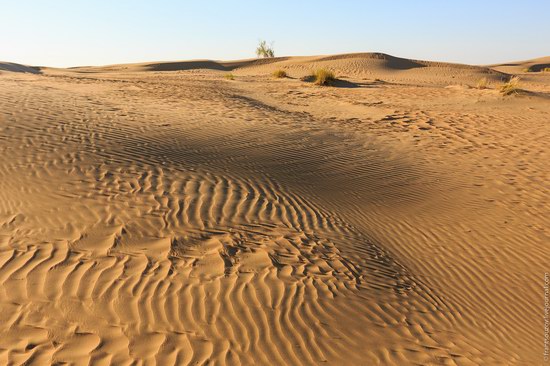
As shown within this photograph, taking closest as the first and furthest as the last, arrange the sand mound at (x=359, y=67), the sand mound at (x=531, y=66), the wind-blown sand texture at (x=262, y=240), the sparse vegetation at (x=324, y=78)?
the wind-blown sand texture at (x=262, y=240)
the sparse vegetation at (x=324, y=78)
the sand mound at (x=359, y=67)
the sand mound at (x=531, y=66)

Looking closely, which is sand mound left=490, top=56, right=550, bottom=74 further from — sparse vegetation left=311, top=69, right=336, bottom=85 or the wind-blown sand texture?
the wind-blown sand texture

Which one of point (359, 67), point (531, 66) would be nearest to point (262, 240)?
point (359, 67)

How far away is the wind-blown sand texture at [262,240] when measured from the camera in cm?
440

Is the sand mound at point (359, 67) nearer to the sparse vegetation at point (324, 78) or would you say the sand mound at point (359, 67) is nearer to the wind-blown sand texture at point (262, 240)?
the sparse vegetation at point (324, 78)

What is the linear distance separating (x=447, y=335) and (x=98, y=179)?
5.49 m

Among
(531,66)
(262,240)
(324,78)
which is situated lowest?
(531,66)

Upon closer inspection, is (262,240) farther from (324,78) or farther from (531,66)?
(531,66)

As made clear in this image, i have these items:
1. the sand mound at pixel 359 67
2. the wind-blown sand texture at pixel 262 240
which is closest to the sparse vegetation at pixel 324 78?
the sand mound at pixel 359 67

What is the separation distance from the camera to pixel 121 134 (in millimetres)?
10367

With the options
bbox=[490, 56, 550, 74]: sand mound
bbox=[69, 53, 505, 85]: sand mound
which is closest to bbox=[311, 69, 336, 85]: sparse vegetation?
bbox=[69, 53, 505, 85]: sand mound

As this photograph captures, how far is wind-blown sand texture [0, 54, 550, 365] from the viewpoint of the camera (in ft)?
14.4

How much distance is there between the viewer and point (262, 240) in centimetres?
630

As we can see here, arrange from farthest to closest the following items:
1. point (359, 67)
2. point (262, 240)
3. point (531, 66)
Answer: point (531, 66), point (359, 67), point (262, 240)

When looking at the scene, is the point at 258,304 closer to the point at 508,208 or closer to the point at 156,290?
the point at 156,290
